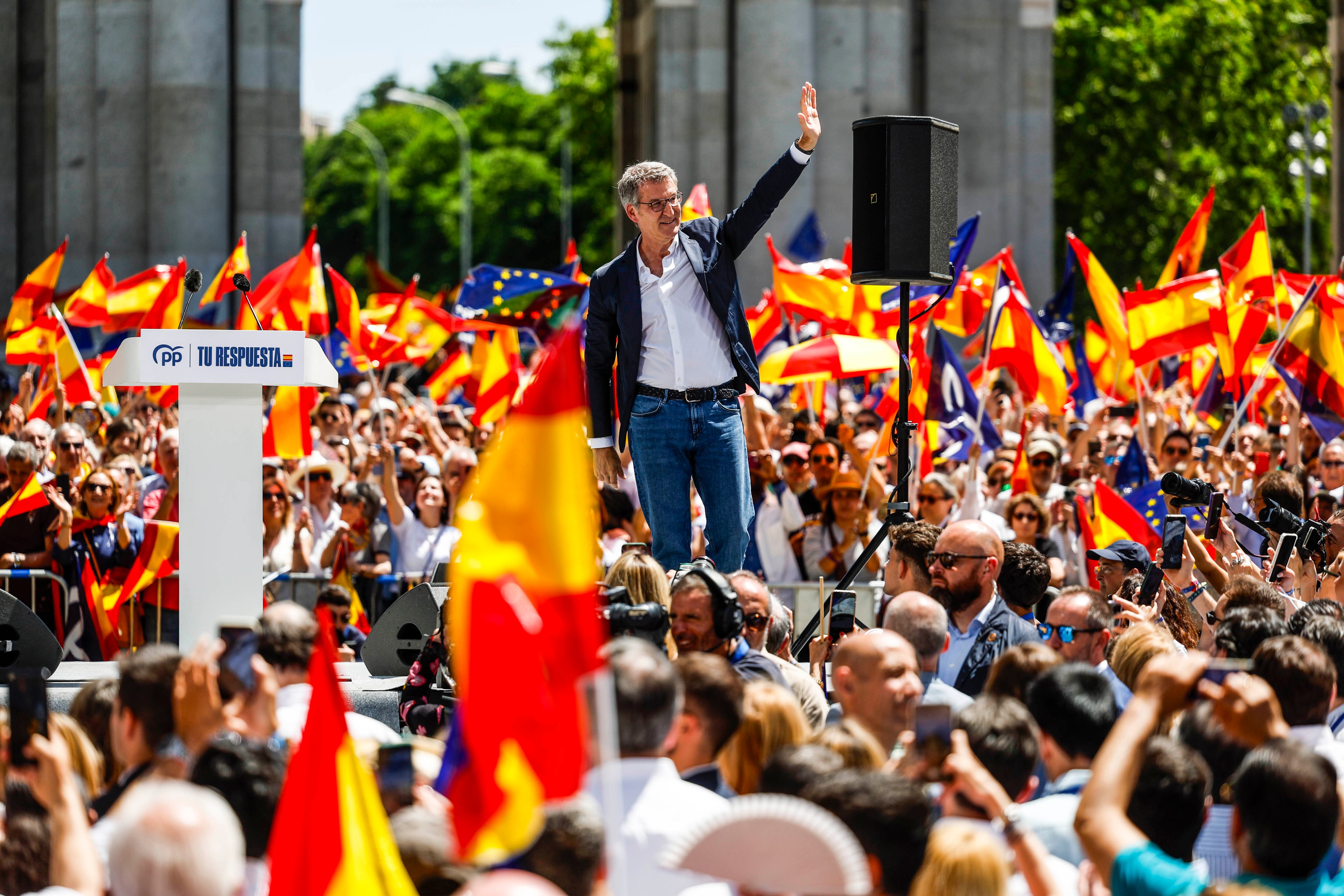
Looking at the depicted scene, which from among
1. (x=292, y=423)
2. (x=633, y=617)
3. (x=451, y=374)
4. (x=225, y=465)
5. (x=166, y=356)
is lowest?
(x=633, y=617)

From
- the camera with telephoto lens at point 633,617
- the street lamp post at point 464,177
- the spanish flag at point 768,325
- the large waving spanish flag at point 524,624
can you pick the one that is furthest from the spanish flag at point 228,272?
the street lamp post at point 464,177

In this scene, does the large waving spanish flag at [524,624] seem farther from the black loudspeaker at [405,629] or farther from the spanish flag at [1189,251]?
the spanish flag at [1189,251]

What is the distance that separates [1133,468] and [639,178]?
7282 millimetres

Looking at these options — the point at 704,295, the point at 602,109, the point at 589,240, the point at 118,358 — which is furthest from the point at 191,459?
the point at 589,240

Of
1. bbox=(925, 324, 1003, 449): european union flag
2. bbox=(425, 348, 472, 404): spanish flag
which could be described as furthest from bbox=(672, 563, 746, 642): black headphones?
bbox=(425, 348, 472, 404): spanish flag

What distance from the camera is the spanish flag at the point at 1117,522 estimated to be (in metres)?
10.5

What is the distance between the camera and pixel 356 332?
1730 cm

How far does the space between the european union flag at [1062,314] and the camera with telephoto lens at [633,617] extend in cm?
1304

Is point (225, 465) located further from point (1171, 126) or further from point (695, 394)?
point (1171, 126)

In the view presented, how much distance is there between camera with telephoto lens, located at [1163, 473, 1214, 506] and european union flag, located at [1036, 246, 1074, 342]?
10400 mm

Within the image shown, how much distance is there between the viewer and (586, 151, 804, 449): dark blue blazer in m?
8.01

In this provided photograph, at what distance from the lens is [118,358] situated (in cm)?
785

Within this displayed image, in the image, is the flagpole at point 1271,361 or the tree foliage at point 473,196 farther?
the tree foliage at point 473,196

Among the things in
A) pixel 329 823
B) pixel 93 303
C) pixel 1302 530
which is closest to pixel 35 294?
pixel 93 303
